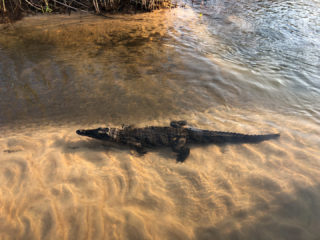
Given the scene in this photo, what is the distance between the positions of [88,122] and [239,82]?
4103 millimetres

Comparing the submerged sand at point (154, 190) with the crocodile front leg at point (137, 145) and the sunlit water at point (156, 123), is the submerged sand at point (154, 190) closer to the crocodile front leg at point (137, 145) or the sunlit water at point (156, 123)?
the sunlit water at point (156, 123)

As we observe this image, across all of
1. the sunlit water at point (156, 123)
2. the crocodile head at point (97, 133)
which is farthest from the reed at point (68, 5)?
the crocodile head at point (97, 133)

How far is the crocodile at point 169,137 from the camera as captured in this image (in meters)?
3.48

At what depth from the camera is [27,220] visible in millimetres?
2340

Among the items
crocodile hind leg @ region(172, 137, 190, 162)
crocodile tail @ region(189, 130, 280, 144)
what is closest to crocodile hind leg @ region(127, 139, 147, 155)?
crocodile hind leg @ region(172, 137, 190, 162)

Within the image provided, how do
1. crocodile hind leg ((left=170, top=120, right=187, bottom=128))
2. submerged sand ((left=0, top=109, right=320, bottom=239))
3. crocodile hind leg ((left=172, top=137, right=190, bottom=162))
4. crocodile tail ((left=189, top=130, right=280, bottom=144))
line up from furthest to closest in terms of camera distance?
crocodile hind leg ((left=170, top=120, right=187, bottom=128))
crocodile tail ((left=189, top=130, right=280, bottom=144))
crocodile hind leg ((left=172, top=137, right=190, bottom=162))
submerged sand ((left=0, top=109, right=320, bottom=239))

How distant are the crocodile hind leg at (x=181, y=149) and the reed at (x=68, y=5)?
299 inches

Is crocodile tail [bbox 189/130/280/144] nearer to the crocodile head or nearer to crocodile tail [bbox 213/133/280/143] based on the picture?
crocodile tail [bbox 213/133/280/143]

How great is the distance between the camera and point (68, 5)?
8742 millimetres

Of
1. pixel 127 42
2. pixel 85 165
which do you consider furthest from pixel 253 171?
pixel 127 42

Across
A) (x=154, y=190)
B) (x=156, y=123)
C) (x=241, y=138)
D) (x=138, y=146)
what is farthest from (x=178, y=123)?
(x=154, y=190)

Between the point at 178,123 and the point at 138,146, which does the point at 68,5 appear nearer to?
the point at 178,123

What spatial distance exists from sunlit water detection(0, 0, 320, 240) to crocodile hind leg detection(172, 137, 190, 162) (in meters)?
0.15

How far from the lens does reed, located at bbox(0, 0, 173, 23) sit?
8.41 meters
